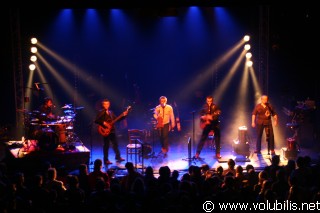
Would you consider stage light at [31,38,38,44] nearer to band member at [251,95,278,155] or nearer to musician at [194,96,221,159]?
musician at [194,96,221,159]

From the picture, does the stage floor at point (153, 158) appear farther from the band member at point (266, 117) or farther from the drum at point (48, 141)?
the band member at point (266, 117)

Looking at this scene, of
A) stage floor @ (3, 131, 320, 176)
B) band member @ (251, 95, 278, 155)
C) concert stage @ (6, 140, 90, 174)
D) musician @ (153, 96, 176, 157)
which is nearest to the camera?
concert stage @ (6, 140, 90, 174)

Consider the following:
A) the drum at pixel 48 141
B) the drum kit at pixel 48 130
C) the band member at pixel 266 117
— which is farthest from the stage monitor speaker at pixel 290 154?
the drum at pixel 48 141

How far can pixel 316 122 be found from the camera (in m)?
17.0

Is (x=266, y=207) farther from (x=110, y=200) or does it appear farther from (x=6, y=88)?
(x=6, y=88)

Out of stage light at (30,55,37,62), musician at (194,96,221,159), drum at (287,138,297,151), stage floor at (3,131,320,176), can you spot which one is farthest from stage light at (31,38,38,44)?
drum at (287,138,297,151)

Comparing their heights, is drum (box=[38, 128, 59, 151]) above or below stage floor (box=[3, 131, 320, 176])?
above

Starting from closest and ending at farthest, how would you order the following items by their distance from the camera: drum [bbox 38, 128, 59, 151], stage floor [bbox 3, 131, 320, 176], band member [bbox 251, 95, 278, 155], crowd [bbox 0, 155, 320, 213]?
crowd [bbox 0, 155, 320, 213], stage floor [bbox 3, 131, 320, 176], drum [bbox 38, 128, 59, 151], band member [bbox 251, 95, 278, 155]

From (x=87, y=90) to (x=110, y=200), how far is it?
12.9 metres

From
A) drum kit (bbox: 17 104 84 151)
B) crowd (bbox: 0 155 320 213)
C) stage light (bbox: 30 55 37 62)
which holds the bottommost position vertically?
crowd (bbox: 0 155 320 213)

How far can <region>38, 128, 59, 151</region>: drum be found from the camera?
13.1m

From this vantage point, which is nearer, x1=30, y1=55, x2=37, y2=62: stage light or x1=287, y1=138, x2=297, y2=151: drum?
x1=287, y1=138, x2=297, y2=151: drum

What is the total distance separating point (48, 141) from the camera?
13148mm

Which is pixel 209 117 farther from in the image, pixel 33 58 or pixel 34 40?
pixel 34 40
